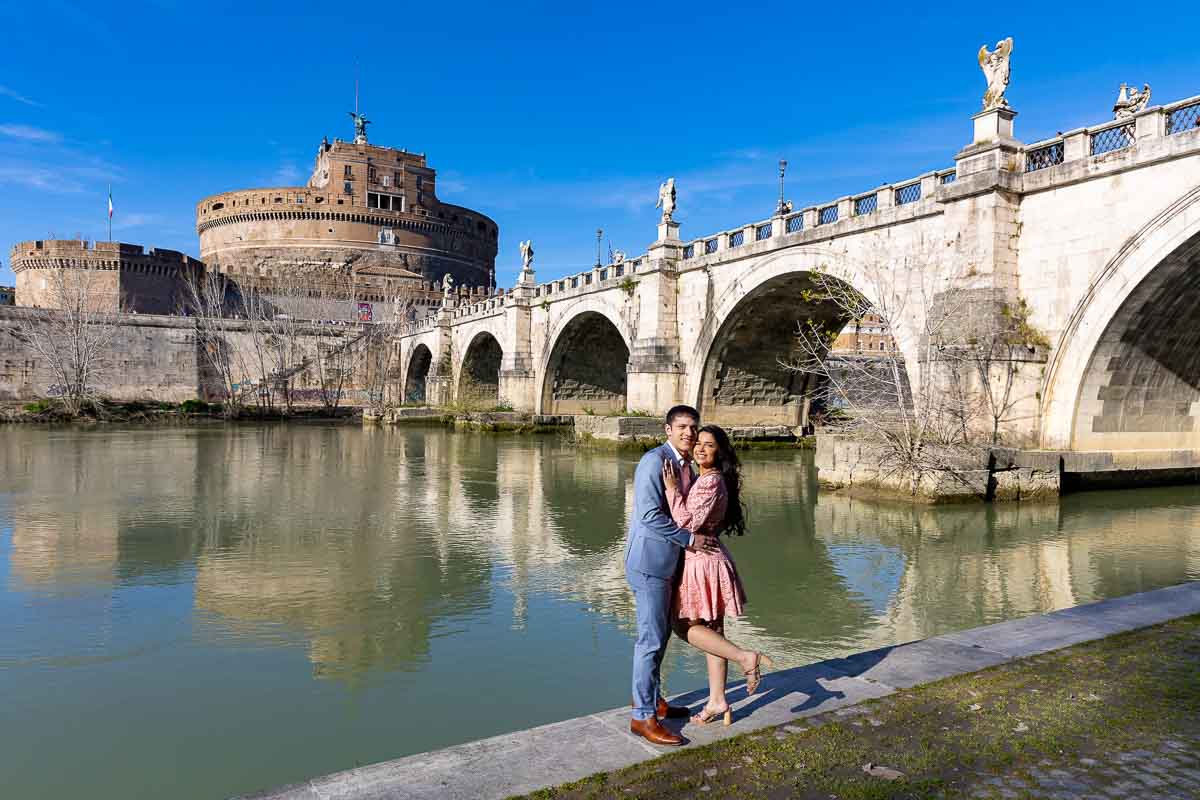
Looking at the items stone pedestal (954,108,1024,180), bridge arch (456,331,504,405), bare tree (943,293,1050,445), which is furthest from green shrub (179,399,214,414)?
stone pedestal (954,108,1024,180)

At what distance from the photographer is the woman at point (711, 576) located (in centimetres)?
348

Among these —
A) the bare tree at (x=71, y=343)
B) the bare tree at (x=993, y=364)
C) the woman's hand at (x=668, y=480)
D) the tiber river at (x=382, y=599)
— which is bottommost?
the tiber river at (x=382, y=599)

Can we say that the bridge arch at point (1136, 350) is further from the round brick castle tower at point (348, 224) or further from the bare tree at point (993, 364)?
the round brick castle tower at point (348, 224)

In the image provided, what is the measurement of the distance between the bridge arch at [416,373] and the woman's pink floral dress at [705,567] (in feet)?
157

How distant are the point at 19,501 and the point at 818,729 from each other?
13.1 metres

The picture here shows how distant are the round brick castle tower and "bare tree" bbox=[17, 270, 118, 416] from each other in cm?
2353

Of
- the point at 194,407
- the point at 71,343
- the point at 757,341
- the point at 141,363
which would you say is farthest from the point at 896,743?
the point at 141,363

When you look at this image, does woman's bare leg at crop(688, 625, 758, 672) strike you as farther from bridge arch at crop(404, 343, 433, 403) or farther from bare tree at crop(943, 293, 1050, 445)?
bridge arch at crop(404, 343, 433, 403)

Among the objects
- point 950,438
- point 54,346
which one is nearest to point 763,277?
point 950,438

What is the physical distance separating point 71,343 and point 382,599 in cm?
4000

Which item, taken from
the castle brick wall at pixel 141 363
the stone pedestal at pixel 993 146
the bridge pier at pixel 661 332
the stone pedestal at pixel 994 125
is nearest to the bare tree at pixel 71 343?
the castle brick wall at pixel 141 363

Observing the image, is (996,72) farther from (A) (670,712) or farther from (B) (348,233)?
(B) (348,233)

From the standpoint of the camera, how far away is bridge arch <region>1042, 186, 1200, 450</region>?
476 inches

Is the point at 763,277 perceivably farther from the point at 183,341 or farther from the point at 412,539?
the point at 183,341
